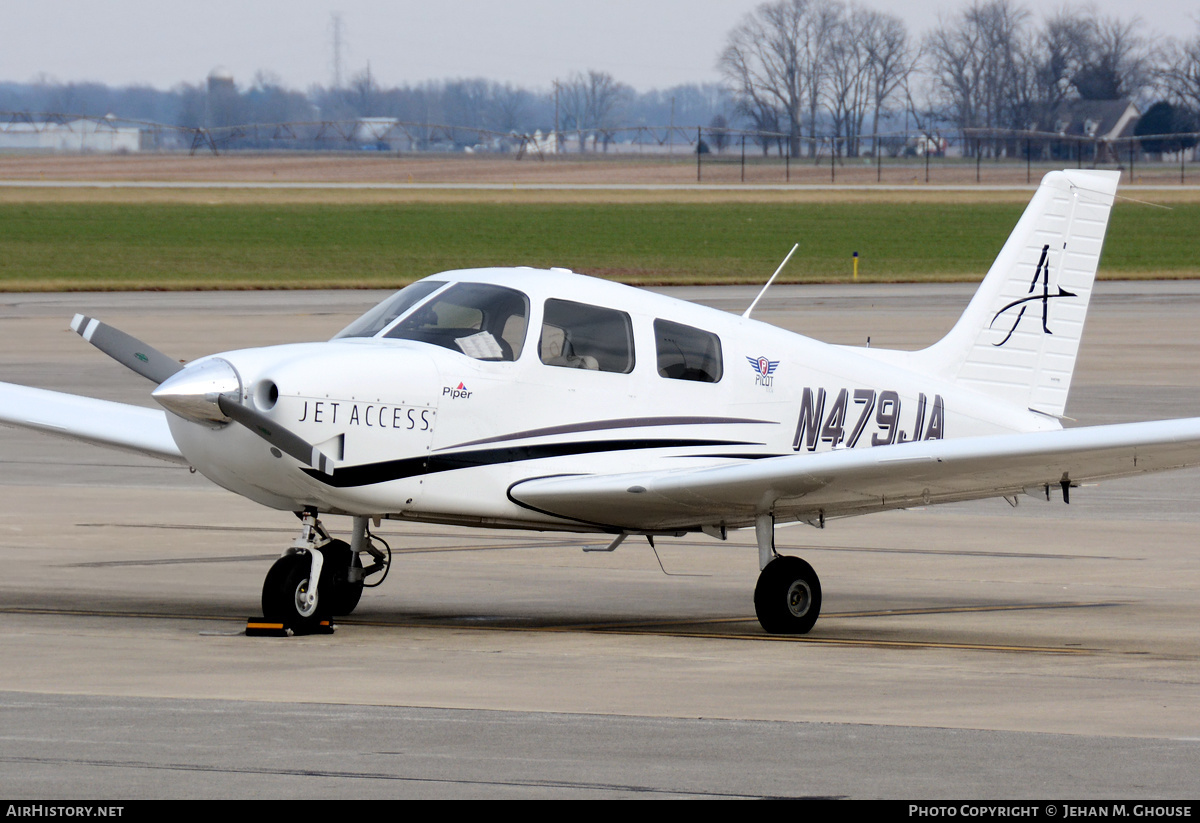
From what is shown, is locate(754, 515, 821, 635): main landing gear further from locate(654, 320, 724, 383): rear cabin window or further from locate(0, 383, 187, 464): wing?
locate(0, 383, 187, 464): wing

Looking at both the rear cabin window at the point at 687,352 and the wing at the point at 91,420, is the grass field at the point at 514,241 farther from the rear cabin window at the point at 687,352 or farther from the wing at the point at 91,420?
the rear cabin window at the point at 687,352

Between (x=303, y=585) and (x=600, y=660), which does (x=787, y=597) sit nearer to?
(x=600, y=660)

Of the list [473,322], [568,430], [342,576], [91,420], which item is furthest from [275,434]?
[91,420]

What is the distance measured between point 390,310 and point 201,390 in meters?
1.63

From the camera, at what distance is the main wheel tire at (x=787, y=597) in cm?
1102

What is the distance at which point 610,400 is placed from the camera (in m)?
11.1

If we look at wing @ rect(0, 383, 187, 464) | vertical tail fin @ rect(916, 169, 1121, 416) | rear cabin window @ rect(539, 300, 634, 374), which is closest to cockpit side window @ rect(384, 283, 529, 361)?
rear cabin window @ rect(539, 300, 634, 374)

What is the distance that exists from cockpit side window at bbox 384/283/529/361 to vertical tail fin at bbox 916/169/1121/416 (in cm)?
382

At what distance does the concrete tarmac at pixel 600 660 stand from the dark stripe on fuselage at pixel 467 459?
102cm

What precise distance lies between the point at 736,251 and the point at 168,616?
52.1 metres

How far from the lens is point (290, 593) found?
10375 millimetres

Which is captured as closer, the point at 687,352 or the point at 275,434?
the point at 275,434

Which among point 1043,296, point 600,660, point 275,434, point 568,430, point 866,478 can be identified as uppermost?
point 1043,296

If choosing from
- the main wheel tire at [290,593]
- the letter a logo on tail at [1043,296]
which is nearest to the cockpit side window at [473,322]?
the main wheel tire at [290,593]
